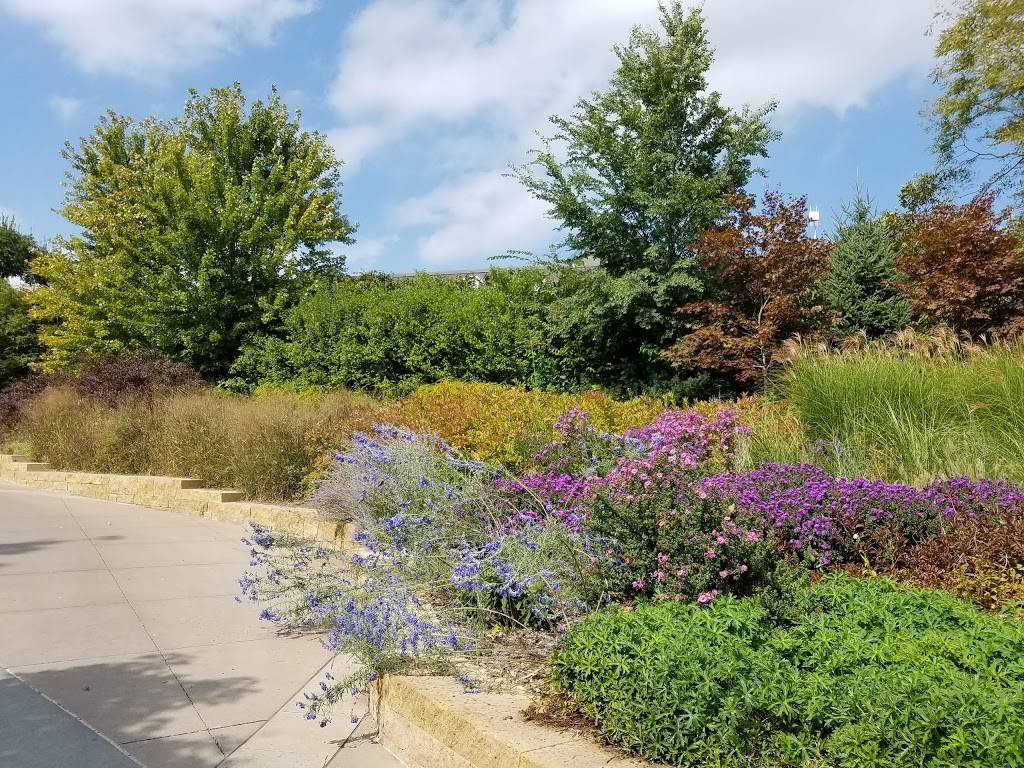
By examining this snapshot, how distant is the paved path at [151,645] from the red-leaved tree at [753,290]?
270 inches

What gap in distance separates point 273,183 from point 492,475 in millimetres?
15493

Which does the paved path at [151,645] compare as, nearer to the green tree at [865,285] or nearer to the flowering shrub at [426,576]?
the flowering shrub at [426,576]

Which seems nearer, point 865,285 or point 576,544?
point 576,544

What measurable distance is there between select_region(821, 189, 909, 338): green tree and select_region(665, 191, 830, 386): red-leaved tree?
1382mm

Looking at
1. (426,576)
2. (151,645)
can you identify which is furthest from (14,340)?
(426,576)

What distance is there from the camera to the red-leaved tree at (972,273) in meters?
11.3

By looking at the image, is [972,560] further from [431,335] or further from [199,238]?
[199,238]

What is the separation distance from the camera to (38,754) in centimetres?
333

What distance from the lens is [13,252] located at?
34656 millimetres

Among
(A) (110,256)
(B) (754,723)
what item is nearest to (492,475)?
(B) (754,723)

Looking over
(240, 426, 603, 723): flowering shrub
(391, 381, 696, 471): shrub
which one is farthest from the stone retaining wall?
(391, 381, 696, 471): shrub

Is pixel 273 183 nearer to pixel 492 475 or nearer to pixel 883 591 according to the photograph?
pixel 492 475

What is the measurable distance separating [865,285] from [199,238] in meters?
13.2

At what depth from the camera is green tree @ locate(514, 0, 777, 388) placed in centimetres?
1233
